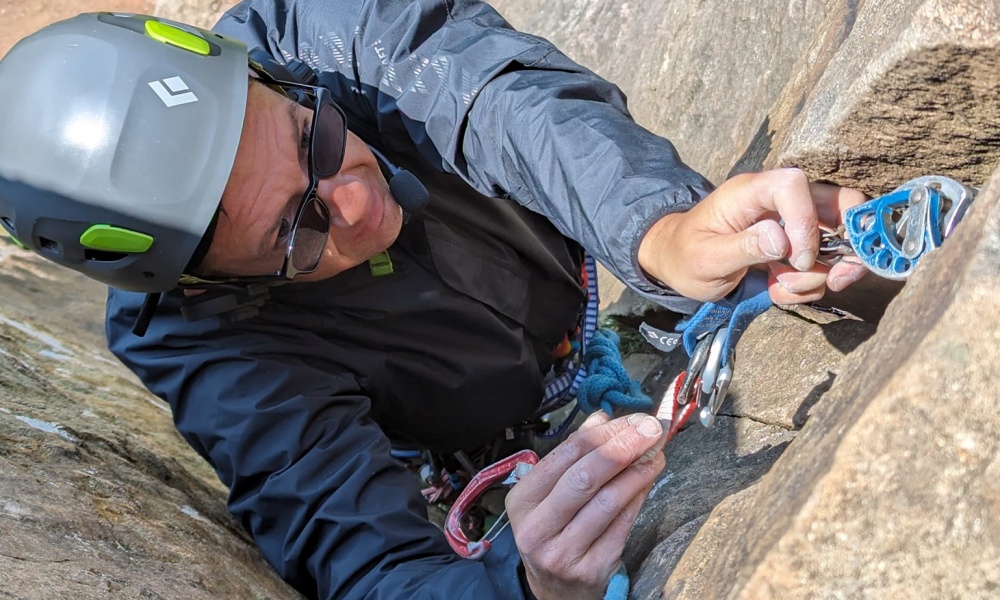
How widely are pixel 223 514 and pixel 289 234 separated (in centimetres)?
104

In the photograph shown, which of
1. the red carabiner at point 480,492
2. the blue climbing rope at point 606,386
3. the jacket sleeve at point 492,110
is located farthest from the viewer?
the blue climbing rope at point 606,386

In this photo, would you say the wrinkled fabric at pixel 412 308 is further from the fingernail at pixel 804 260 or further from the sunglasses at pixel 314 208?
the fingernail at pixel 804 260

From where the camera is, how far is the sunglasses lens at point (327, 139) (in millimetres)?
2385

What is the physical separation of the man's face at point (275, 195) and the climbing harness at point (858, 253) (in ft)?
3.69

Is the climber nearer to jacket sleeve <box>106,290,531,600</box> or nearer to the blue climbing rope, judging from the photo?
jacket sleeve <box>106,290,531,600</box>

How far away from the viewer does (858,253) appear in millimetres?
1399

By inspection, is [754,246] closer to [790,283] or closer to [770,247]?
[770,247]

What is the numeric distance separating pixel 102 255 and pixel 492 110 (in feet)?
3.80

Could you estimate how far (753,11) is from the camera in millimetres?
3219

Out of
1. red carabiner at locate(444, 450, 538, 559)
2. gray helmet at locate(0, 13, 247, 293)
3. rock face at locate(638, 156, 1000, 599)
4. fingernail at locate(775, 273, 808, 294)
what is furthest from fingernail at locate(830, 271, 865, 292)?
gray helmet at locate(0, 13, 247, 293)

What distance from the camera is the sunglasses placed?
2.37m

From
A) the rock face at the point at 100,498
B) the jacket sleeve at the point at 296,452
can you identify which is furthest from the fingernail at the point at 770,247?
the rock face at the point at 100,498

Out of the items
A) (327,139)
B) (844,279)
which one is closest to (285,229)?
(327,139)

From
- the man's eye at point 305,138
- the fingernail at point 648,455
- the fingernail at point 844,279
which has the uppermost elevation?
the fingernail at point 844,279
